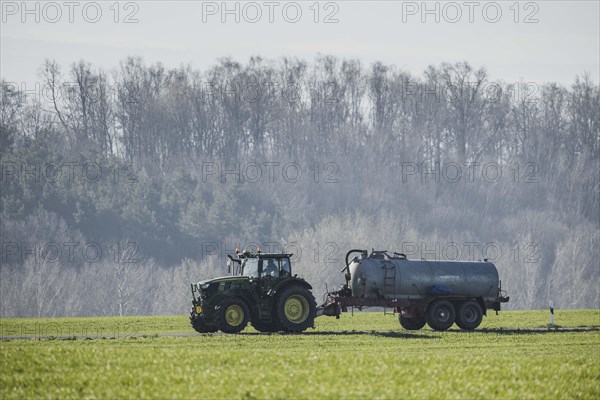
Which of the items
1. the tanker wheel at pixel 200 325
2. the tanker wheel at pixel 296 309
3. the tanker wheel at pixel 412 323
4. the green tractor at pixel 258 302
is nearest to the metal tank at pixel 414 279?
the tanker wheel at pixel 412 323

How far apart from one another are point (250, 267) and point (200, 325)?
265cm

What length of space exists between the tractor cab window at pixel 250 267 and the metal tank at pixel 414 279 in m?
4.22

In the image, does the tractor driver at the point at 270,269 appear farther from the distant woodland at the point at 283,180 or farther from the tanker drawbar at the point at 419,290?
the distant woodland at the point at 283,180

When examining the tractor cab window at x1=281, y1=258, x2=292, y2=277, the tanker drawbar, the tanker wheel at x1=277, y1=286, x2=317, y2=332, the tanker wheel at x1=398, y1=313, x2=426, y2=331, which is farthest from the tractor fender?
the tanker wheel at x1=398, y1=313, x2=426, y2=331

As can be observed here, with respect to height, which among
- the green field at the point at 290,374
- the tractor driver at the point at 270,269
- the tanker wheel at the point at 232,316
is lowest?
the green field at the point at 290,374

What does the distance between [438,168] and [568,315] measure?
71146 mm

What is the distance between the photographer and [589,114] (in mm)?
127625

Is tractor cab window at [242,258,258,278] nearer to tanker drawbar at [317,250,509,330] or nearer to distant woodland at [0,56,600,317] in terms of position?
tanker drawbar at [317,250,509,330]

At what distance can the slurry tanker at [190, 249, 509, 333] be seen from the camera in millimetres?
36406

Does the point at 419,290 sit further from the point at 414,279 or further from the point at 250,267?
the point at 250,267

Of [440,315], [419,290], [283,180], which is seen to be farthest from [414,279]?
[283,180]

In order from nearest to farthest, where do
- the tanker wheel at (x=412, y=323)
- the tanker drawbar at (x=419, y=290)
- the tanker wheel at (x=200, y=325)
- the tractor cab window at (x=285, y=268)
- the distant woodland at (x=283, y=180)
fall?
the tanker wheel at (x=200, y=325) < the tractor cab window at (x=285, y=268) < the tanker drawbar at (x=419, y=290) < the tanker wheel at (x=412, y=323) < the distant woodland at (x=283, y=180)

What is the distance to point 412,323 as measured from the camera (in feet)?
134

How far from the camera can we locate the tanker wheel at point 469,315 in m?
39.9
